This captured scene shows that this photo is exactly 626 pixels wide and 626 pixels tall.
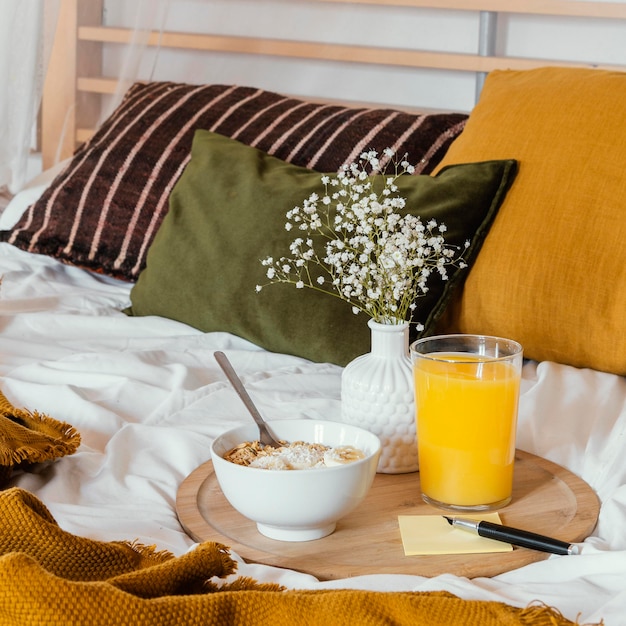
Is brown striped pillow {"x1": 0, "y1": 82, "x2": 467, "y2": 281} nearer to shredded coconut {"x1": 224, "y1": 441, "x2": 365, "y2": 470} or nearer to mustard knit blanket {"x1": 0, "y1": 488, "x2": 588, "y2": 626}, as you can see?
shredded coconut {"x1": 224, "y1": 441, "x2": 365, "y2": 470}

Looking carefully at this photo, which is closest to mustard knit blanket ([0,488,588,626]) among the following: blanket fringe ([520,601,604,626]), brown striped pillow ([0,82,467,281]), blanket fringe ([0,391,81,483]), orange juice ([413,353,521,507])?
blanket fringe ([520,601,604,626])

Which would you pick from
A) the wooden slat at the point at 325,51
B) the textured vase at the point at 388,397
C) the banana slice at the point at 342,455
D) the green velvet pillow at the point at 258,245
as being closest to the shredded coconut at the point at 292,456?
the banana slice at the point at 342,455

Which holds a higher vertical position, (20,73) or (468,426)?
(20,73)

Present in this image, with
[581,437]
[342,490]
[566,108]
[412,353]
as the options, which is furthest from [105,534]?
[566,108]

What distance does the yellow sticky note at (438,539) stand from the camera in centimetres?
84

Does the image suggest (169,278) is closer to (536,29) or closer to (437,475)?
(437,475)

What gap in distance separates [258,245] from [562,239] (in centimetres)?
46

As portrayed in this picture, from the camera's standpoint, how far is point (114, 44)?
2.54 meters

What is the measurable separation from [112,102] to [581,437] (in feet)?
5.14

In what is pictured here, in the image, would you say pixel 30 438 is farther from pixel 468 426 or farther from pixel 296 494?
pixel 468 426

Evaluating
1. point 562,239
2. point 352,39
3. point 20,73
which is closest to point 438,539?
point 562,239

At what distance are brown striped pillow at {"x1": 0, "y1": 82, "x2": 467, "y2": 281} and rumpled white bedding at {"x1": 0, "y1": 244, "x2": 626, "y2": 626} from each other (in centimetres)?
11

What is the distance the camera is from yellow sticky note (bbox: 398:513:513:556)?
2.75 ft

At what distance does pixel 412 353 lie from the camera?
0.94m
